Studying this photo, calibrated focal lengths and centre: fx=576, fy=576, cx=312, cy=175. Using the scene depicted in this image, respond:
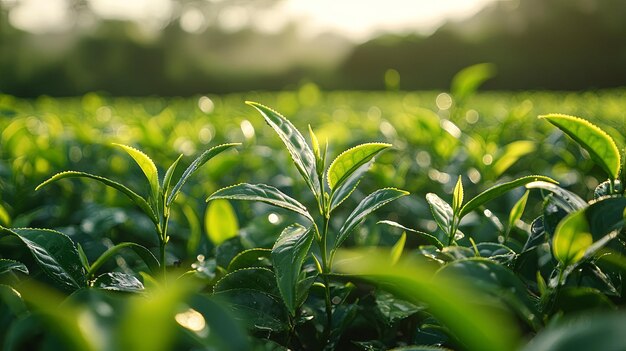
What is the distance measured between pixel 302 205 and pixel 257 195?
9 cm

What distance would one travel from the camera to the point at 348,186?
1.06m

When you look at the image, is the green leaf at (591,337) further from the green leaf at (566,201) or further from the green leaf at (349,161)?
the green leaf at (349,161)

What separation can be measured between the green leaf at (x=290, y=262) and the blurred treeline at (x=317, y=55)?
86.6 feet

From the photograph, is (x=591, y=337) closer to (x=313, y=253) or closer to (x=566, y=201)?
(x=566, y=201)

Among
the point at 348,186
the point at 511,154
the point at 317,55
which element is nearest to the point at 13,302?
the point at 348,186

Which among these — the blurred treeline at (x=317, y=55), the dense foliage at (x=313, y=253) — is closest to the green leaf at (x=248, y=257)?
the dense foliage at (x=313, y=253)

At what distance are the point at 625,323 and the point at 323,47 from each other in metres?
33.6

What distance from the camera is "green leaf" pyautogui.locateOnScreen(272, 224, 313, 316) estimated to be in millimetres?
854

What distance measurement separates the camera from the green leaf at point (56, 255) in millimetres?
941

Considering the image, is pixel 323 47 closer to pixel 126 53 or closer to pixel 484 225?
pixel 126 53

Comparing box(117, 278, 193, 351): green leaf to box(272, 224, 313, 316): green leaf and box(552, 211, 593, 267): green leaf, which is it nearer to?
box(272, 224, 313, 316): green leaf

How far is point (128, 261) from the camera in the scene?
4.86ft

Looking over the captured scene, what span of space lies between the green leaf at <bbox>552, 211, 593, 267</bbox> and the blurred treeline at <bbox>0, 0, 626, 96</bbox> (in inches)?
1044

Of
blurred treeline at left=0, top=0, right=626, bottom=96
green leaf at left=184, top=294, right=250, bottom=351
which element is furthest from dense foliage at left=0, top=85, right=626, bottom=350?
blurred treeline at left=0, top=0, right=626, bottom=96
